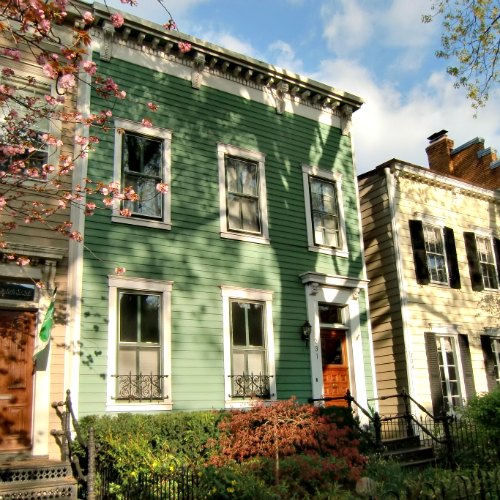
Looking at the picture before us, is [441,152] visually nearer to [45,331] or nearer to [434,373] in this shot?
[434,373]

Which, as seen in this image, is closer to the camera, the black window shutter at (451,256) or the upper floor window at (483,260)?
the black window shutter at (451,256)

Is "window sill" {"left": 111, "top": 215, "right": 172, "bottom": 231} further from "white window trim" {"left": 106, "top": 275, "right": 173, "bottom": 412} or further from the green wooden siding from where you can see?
"white window trim" {"left": 106, "top": 275, "right": 173, "bottom": 412}

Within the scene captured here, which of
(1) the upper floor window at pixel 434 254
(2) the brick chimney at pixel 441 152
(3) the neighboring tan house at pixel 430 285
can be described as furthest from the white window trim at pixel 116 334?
(2) the brick chimney at pixel 441 152

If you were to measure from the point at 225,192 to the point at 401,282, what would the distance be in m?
5.85

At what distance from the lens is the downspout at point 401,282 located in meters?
15.8

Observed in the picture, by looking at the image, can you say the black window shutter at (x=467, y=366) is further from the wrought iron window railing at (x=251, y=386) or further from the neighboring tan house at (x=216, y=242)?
the wrought iron window railing at (x=251, y=386)

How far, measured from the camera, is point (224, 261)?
44.4 ft

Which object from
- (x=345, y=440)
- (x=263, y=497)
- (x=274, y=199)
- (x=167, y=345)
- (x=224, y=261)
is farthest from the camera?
(x=274, y=199)

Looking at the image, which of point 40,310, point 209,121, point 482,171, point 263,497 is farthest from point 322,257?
point 482,171

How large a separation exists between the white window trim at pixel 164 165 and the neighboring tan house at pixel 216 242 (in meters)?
0.03

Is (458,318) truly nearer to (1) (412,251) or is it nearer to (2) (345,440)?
(1) (412,251)

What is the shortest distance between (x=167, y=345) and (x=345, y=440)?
158 inches

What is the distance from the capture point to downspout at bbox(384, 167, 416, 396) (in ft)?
51.9

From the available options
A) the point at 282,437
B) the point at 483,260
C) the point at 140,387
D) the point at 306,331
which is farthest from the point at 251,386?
the point at 483,260
